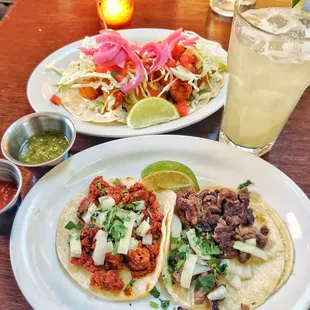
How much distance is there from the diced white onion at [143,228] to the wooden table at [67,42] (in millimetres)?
630

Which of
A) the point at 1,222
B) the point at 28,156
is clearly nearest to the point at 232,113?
the point at 28,156

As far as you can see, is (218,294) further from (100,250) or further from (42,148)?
(42,148)

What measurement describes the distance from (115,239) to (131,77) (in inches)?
53.0

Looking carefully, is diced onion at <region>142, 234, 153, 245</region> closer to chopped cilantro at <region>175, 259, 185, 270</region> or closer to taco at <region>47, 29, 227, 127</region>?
chopped cilantro at <region>175, 259, 185, 270</region>

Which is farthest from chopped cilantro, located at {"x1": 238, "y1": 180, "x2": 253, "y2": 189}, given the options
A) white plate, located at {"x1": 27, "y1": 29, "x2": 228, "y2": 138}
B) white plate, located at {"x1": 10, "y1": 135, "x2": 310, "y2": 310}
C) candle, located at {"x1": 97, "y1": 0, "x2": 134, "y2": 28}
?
candle, located at {"x1": 97, "y1": 0, "x2": 134, "y2": 28}

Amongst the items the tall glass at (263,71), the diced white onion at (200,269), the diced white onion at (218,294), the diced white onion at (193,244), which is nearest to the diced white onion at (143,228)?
the diced white onion at (193,244)

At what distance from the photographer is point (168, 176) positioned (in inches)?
85.6

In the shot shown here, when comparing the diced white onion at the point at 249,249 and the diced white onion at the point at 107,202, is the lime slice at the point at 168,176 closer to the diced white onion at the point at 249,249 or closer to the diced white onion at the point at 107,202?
the diced white onion at the point at 107,202

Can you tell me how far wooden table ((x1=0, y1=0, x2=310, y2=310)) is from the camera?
233cm

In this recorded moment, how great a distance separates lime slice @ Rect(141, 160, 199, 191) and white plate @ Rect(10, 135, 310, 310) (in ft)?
0.49

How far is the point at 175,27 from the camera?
3.50m

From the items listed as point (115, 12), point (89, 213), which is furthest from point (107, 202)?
point (115, 12)

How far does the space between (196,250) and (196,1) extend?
2.77m

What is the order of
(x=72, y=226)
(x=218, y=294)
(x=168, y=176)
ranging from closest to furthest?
(x=218, y=294) → (x=72, y=226) → (x=168, y=176)
